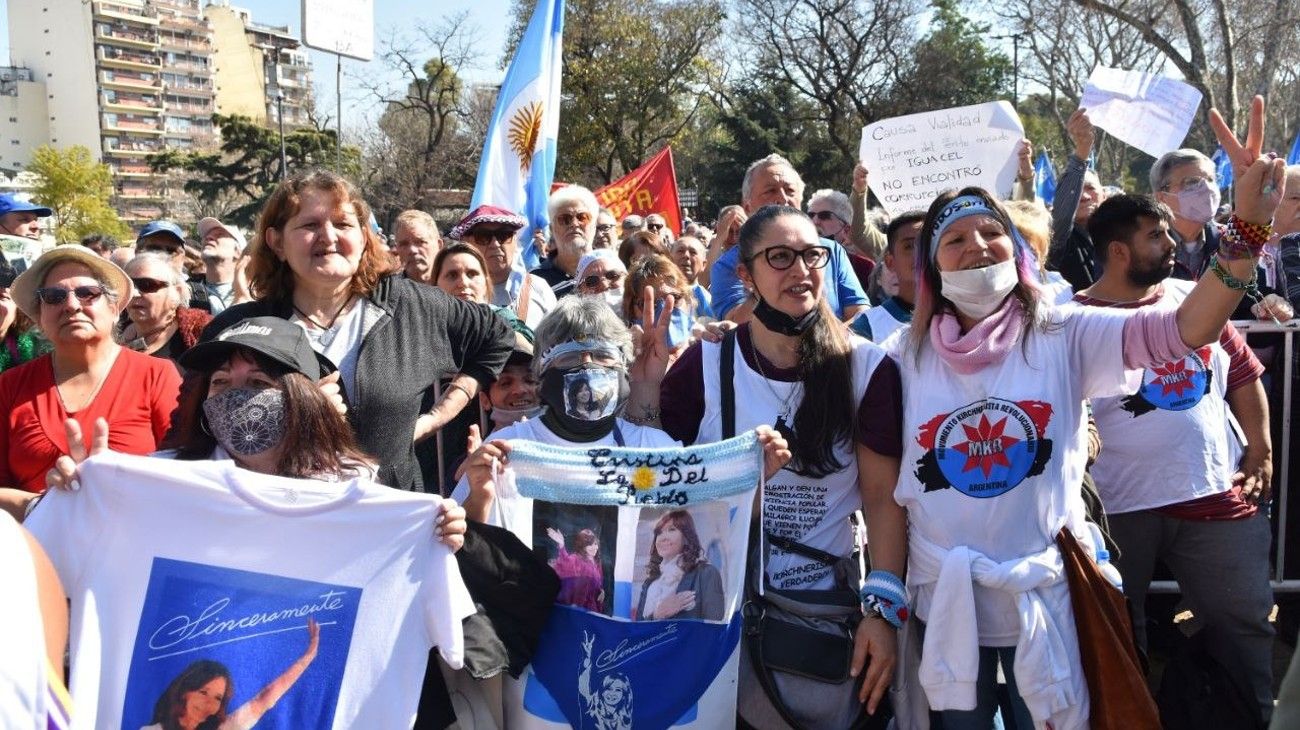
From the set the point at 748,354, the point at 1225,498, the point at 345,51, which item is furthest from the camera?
the point at 345,51

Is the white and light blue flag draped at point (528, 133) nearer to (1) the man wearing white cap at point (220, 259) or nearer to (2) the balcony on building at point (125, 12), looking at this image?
(1) the man wearing white cap at point (220, 259)

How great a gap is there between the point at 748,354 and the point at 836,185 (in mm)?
35679

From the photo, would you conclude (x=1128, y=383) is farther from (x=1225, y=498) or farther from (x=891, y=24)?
(x=891, y=24)

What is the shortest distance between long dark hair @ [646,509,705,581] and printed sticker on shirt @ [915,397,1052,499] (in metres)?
0.67

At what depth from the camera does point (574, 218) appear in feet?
20.7

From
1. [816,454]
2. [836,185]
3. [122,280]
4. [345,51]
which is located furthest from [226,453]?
[836,185]

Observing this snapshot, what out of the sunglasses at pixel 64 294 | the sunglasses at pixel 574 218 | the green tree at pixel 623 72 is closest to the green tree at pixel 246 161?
the green tree at pixel 623 72

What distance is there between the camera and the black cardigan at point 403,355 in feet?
10.7

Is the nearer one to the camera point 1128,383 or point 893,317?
point 1128,383

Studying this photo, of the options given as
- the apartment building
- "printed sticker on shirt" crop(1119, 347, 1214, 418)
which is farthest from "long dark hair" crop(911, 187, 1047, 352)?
→ the apartment building

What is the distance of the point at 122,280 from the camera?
147 inches

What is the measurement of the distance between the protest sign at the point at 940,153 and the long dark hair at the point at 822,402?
301 cm

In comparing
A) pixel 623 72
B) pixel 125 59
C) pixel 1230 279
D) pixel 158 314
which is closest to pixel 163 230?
pixel 158 314

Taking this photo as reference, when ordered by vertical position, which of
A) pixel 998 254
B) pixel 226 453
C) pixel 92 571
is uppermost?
pixel 998 254
